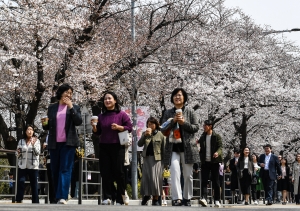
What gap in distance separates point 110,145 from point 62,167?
106cm

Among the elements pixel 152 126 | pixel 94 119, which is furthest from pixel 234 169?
pixel 94 119

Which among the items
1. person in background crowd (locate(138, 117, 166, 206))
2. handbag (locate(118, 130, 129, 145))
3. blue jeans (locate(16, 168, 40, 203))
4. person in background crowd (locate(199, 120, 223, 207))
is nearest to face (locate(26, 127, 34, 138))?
blue jeans (locate(16, 168, 40, 203))

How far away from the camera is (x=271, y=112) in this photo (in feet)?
138

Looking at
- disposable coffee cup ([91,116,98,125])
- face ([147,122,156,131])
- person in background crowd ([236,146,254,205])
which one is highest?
face ([147,122,156,131])

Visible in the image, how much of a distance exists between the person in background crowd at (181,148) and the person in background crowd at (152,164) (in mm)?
1123

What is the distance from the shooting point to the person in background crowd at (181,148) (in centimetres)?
1080

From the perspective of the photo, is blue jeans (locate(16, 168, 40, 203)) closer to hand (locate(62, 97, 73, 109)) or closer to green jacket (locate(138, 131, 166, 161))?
green jacket (locate(138, 131, 166, 161))

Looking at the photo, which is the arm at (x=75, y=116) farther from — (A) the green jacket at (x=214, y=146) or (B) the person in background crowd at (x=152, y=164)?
(A) the green jacket at (x=214, y=146)

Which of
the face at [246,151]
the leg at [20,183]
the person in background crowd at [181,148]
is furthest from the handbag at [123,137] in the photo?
the face at [246,151]

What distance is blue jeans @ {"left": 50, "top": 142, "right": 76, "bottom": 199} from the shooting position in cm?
993

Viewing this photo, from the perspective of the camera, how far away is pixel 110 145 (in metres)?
10.8

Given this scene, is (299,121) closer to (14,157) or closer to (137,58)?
(137,58)

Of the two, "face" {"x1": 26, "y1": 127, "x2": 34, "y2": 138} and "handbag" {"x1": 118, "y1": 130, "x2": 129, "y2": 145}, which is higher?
"face" {"x1": 26, "y1": 127, "x2": 34, "y2": 138}

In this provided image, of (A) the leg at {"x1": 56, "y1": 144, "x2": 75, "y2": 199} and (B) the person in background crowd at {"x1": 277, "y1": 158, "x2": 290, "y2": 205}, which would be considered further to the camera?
(B) the person in background crowd at {"x1": 277, "y1": 158, "x2": 290, "y2": 205}
